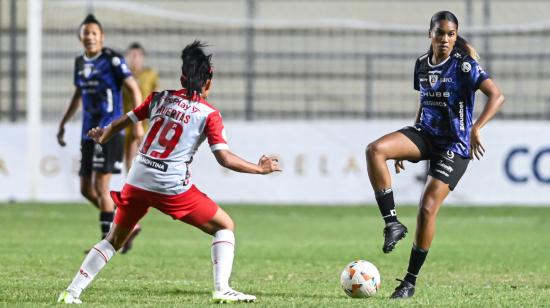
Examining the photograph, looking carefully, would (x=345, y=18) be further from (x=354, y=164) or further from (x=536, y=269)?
(x=536, y=269)

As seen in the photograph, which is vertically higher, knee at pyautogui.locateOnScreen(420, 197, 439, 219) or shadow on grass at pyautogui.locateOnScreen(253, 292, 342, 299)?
knee at pyautogui.locateOnScreen(420, 197, 439, 219)

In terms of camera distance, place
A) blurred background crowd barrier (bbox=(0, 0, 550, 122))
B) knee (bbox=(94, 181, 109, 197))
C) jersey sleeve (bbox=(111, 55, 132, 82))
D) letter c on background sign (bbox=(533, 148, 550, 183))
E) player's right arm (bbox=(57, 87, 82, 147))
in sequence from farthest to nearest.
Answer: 1. blurred background crowd barrier (bbox=(0, 0, 550, 122))
2. letter c on background sign (bbox=(533, 148, 550, 183))
3. player's right arm (bbox=(57, 87, 82, 147))
4. knee (bbox=(94, 181, 109, 197))
5. jersey sleeve (bbox=(111, 55, 132, 82))

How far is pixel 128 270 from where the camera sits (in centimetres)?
996

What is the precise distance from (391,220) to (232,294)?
4.30 ft

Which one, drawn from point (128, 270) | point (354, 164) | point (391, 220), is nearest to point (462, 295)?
point (391, 220)

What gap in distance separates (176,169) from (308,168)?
1240 centimetres

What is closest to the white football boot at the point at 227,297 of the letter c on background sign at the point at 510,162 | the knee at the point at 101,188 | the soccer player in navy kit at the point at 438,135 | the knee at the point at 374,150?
the soccer player in navy kit at the point at 438,135

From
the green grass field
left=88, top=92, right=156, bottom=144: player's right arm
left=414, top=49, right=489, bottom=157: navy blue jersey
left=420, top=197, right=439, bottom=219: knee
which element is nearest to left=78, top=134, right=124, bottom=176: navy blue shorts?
the green grass field

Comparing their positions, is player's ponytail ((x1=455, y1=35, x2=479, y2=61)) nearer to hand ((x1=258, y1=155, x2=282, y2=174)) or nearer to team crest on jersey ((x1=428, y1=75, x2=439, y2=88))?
team crest on jersey ((x1=428, y1=75, x2=439, y2=88))

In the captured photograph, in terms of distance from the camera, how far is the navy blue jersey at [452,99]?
814 cm

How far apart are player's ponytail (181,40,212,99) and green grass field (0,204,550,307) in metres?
1.42

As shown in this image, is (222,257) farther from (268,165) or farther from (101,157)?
(101,157)

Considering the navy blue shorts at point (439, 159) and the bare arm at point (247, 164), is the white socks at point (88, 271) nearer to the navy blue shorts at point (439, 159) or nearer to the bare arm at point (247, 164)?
the bare arm at point (247, 164)

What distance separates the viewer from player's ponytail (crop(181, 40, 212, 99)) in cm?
729
